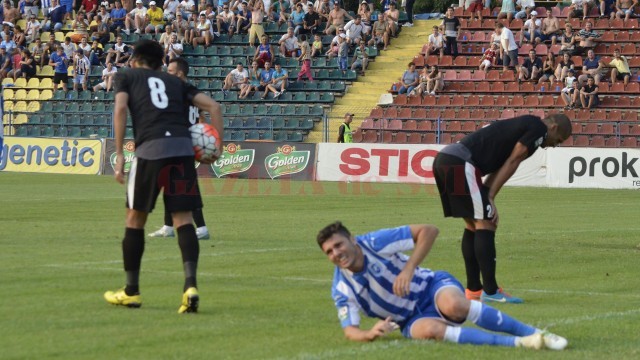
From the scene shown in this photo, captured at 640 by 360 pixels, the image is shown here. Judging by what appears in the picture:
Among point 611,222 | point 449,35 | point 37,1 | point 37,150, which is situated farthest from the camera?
point 37,1

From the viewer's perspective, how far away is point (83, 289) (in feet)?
33.3

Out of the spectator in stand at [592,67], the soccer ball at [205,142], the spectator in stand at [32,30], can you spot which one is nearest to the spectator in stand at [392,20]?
the spectator in stand at [592,67]

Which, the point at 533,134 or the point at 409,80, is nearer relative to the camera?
the point at 533,134

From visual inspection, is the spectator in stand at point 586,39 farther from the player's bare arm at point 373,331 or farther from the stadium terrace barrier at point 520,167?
the player's bare arm at point 373,331

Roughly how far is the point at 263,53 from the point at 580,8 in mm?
10374

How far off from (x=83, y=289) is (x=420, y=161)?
2151 centimetres

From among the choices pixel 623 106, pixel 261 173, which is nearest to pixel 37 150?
pixel 261 173

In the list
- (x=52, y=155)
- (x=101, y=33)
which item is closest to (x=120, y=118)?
(x=52, y=155)

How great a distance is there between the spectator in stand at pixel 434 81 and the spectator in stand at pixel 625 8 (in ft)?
20.0

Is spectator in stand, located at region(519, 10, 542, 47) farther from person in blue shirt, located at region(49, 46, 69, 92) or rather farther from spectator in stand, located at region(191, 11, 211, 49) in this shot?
person in blue shirt, located at region(49, 46, 69, 92)

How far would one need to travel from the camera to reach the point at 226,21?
4284 centimetres

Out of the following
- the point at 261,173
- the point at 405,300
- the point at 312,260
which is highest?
the point at 405,300

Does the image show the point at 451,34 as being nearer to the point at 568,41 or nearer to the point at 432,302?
the point at 568,41

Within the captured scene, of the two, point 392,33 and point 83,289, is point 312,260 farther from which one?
point 392,33
